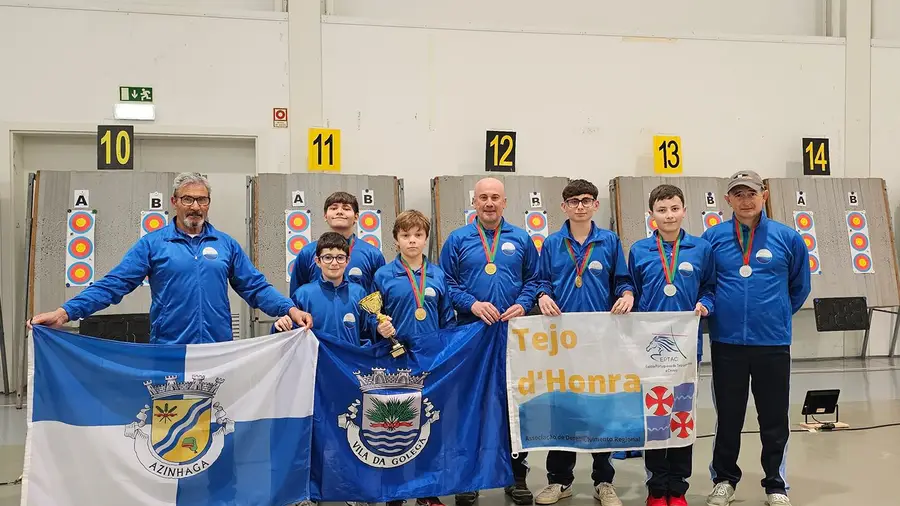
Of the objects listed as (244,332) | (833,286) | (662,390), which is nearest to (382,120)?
(244,332)

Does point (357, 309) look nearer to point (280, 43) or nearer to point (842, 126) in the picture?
point (280, 43)

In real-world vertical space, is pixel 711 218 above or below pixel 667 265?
above

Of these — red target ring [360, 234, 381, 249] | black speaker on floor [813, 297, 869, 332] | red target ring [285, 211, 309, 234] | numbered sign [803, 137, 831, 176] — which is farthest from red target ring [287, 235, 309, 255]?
numbered sign [803, 137, 831, 176]

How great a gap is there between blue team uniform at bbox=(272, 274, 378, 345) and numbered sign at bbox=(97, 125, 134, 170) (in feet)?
12.3

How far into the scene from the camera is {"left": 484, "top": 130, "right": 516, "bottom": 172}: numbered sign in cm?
698

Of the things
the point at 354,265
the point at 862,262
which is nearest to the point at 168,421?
the point at 354,265

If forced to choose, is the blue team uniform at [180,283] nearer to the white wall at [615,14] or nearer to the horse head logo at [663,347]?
the horse head logo at [663,347]

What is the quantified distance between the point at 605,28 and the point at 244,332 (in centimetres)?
503

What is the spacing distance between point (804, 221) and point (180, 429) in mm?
6823

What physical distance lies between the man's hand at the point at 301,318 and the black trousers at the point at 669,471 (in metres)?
1.83

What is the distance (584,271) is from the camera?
350 centimetres

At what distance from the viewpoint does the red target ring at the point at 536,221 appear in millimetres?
6809

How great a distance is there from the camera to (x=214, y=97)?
21.7ft

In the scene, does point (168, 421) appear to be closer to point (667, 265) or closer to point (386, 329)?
point (386, 329)
